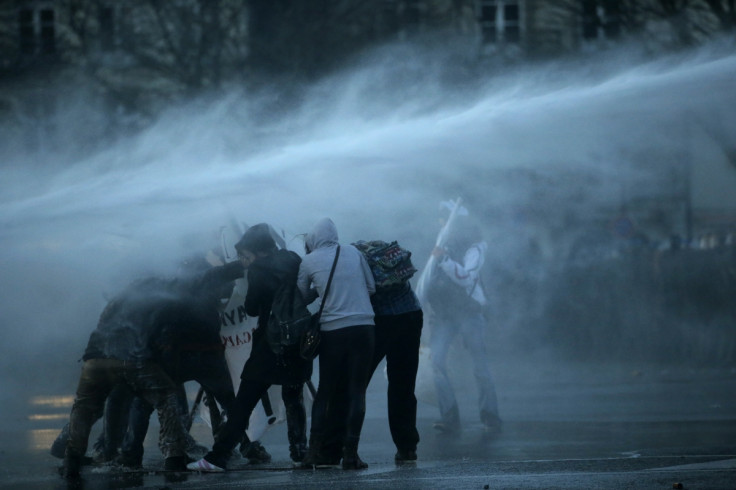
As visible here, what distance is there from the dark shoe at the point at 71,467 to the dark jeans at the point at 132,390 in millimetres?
21

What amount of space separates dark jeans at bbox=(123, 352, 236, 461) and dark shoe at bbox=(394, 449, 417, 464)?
1.13 metres

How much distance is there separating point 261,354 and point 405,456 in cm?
112

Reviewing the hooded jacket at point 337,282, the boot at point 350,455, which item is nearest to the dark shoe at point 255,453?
the boot at point 350,455

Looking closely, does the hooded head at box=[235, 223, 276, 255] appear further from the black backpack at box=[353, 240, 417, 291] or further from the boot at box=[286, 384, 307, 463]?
the boot at box=[286, 384, 307, 463]

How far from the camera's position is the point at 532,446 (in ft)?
Answer: 30.5

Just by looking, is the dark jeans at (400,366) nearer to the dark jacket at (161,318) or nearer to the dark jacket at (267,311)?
the dark jacket at (267,311)

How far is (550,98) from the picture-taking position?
33.2 ft

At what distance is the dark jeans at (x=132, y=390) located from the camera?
26.7 ft

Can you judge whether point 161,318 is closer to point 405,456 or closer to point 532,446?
point 405,456

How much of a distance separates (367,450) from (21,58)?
2349 centimetres

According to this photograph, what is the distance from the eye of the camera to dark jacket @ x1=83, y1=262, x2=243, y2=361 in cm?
817

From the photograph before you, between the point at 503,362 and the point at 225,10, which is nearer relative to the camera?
the point at 503,362

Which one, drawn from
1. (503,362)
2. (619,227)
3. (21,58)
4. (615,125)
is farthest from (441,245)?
(21,58)

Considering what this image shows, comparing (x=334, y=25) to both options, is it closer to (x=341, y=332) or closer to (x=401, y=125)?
(x=401, y=125)
